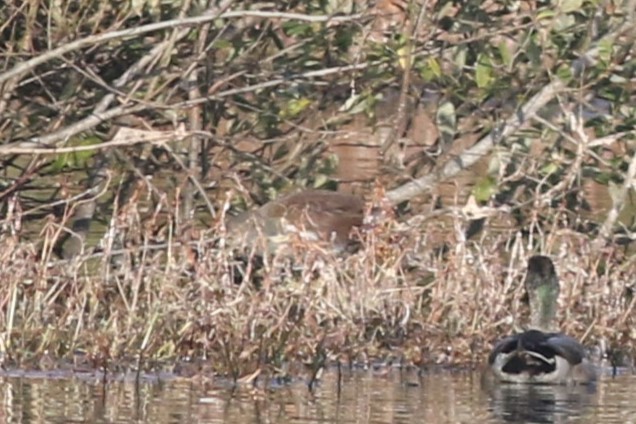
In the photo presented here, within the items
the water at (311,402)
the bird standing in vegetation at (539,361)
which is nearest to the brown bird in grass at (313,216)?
the bird standing in vegetation at (539,361)

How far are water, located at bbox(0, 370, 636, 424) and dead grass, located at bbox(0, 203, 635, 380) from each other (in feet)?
0.65

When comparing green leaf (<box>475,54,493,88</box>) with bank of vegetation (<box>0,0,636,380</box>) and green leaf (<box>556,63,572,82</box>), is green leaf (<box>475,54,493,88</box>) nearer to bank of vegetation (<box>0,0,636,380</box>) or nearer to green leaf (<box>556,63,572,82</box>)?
bank of vegetation (<box>0,0,636,380</box>)

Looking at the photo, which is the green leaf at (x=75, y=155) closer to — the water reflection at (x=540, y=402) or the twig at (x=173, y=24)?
the twig at (x=173, y=24)

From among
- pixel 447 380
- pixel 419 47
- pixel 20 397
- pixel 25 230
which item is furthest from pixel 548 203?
pixel 20 397

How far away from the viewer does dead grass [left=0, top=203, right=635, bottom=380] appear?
32.9 feet

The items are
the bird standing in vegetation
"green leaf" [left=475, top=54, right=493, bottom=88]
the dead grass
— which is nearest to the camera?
the dead grass

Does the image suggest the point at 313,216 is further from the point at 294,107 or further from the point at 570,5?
the point at 570,5

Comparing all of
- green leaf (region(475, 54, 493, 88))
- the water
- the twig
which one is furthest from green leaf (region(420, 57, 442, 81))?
the water

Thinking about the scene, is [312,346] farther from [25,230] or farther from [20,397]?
[25,230]

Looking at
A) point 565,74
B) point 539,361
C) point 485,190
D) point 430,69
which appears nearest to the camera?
point 539,361

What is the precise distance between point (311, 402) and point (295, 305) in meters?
1.23

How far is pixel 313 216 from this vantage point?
41.4 feet

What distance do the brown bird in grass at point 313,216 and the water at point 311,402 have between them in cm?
190

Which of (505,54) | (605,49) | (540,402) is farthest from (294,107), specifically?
(540,402)
